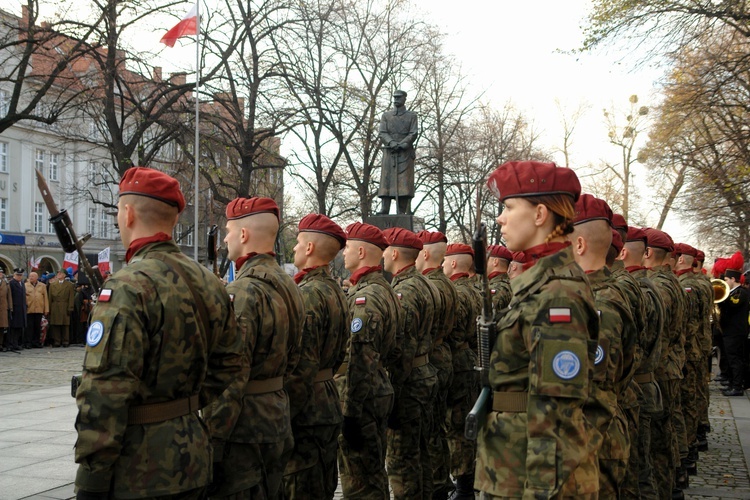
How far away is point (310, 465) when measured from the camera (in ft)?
17.3

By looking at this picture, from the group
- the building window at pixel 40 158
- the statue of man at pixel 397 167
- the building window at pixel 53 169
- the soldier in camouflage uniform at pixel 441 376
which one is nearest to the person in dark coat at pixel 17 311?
the statue of man at pixel 397 167

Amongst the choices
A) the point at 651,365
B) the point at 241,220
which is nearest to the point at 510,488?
the point at 241,220

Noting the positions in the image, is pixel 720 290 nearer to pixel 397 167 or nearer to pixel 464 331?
pixel 397 167

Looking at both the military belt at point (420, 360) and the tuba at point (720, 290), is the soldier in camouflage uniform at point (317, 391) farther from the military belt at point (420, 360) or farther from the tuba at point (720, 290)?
the tuba at point (720, 290)

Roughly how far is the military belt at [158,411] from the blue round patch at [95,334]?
35 centimetres

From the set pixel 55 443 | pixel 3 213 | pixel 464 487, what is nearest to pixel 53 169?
pixel 3 213

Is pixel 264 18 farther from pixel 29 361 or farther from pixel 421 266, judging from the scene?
pixel 421 266

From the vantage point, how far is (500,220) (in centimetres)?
372

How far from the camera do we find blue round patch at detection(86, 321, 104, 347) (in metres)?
3.28

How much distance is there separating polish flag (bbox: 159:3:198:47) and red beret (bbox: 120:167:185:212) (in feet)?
55.4

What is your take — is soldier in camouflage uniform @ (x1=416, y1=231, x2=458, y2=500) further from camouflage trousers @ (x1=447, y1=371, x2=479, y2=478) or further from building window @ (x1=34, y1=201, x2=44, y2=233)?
building window @ (x1=34, y1=201, x2=44, y2=233)

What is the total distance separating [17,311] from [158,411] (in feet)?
66.3

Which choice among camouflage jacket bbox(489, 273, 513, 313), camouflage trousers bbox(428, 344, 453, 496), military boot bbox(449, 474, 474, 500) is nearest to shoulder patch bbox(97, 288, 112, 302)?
camouflage trousers bbox(428, 344, 453, 496)

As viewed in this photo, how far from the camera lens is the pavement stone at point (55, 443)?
7.56 metres
